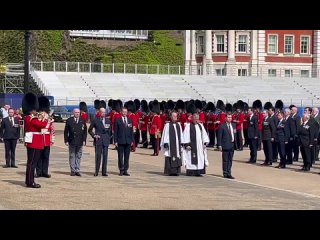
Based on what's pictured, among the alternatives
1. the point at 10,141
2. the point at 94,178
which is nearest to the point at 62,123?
the point at 10,141

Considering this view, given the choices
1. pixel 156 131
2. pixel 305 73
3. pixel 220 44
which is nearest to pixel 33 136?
pixel 156 131

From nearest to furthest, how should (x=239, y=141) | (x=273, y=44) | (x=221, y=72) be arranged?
(x=239, y=141), (x=221, y=72), (x=273, y=44)

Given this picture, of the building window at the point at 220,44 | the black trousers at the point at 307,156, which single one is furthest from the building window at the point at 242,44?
the black trousers at the point at 307,156

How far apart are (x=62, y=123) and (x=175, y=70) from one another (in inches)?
654

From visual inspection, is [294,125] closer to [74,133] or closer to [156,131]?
[156,131]

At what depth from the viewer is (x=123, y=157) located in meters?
20.0

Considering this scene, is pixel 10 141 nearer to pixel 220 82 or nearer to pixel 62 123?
pixel 62 123

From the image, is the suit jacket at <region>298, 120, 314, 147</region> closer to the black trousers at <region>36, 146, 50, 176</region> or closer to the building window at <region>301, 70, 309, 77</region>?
the black trousers at <region>36, 146, 50, 176</region>

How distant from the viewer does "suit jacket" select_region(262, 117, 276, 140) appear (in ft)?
78.8

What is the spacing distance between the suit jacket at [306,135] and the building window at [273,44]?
47.9 m

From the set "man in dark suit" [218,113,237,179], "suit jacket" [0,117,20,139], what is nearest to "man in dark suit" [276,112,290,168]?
"man in dark suit" [218,113,237,179]

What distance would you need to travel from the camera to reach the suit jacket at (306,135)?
73.0 ft

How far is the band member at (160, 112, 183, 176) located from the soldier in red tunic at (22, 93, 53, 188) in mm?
3962

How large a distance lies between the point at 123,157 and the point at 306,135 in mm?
6146
